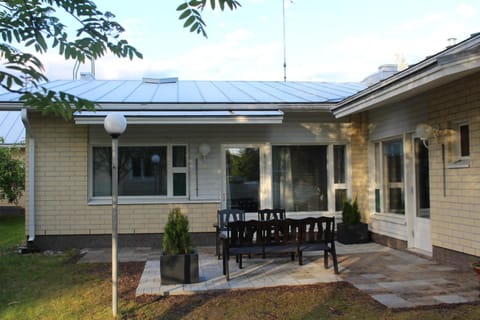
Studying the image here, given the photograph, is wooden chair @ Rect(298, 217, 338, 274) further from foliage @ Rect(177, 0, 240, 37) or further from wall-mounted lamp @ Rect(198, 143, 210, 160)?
foliage @ Rect(177, 0, 240, 37)

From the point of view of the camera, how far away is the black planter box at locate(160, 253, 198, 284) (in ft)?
23.0

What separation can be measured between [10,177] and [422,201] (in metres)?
13.9

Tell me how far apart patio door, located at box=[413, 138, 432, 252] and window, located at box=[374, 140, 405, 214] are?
0.56 meters

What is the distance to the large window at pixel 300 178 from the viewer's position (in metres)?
11.8

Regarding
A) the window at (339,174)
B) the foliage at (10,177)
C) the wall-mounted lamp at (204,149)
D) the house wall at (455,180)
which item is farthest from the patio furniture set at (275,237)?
the foliage at (10,177)

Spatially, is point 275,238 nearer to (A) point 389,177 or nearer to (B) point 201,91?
(A) point 389,177

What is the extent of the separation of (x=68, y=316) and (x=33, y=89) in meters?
3.69

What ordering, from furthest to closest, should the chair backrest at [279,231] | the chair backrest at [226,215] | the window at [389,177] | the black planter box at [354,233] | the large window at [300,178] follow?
the large window at [300,178] → the black planter box at [354,233] → the window at [389,177] → the chair backrest at [226,215] → the chair backrest at [279,231]

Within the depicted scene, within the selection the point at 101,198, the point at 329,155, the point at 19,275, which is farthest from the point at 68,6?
the point at 329,155

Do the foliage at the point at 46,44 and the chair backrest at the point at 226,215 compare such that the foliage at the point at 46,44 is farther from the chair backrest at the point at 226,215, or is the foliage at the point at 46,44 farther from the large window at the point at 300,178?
the large window at the point at 300,178

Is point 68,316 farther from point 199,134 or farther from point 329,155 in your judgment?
point 329,155

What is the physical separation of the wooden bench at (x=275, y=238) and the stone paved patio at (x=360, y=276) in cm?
37

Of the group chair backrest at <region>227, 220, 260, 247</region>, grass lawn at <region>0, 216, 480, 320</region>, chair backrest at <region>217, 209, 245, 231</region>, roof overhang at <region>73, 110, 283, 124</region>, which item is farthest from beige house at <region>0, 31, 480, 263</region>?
chair backrest at <region>227, 220, 260, 247</region>

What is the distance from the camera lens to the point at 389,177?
10.9 metres
